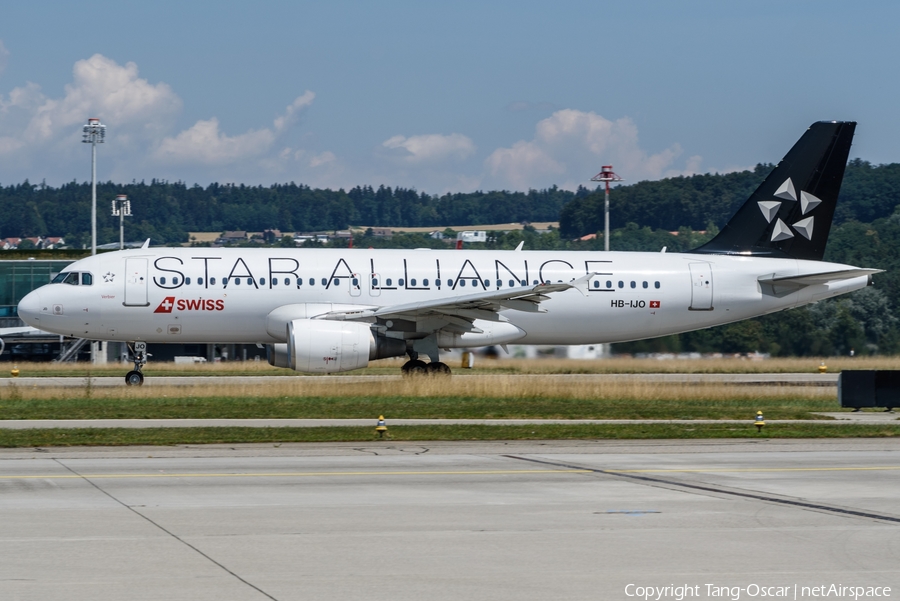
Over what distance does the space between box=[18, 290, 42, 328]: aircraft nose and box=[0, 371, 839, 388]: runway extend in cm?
248

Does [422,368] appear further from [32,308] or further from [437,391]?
[32,308]

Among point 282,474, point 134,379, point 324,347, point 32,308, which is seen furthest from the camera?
point 32,308

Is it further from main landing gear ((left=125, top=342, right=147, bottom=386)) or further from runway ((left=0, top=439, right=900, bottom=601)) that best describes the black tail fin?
main landing gear ((left=125, top=342, right=147, bottom=386))

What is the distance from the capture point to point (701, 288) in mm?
34562

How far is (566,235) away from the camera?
147125 millimetres

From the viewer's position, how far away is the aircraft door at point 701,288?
113ft

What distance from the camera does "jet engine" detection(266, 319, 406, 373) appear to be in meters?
29.6

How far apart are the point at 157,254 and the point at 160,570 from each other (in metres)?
23.6

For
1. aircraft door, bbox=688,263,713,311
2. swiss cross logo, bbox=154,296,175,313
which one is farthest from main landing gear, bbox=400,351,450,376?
aircraft door, bbox=688,263,713,311

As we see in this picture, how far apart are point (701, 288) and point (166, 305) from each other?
52.5 feet

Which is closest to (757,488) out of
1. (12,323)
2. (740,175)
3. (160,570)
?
(160,570)

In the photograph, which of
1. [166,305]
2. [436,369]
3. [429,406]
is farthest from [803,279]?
[166,305]

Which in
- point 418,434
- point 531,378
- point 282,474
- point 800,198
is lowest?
point 282,474

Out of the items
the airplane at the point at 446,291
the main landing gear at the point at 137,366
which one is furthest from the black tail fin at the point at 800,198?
the main landing gear at the point at 137,366
